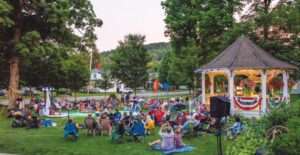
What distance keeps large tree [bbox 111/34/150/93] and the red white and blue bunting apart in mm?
32833

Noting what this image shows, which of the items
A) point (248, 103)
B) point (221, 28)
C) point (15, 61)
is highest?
point (221, 28)

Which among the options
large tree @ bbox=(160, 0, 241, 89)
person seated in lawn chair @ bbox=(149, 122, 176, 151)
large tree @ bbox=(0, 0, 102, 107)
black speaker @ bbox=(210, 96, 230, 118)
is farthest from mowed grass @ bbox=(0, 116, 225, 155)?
large tree @ bbox=(160, 0, 241, 89)

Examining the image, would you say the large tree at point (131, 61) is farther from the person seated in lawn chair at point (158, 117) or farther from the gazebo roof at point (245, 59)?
the person seated in lawn chair at point (158, 117)

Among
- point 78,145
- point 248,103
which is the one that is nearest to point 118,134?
point 78,145

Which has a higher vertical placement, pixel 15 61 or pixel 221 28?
pixel 221 28

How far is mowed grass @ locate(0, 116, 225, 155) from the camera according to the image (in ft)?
52.7

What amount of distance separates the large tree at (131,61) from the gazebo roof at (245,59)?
30341mm

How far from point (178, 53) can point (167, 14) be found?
4.40 meters

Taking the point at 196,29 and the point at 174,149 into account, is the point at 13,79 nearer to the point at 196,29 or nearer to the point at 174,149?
the point at 174,149

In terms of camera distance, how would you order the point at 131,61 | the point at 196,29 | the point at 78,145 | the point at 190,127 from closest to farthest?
the point at 78,145 < the point at 190,127 < the point at 196,29 < the point at 131,61

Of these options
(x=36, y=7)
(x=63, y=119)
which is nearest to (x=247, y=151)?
(x=63, y=119)

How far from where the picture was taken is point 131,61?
2206 inches

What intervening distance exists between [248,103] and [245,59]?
276 centimetres

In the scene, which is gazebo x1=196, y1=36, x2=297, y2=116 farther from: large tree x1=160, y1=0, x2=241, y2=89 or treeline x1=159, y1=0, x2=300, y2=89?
large tree x1=160, y1=0, x2=241, y2=89
